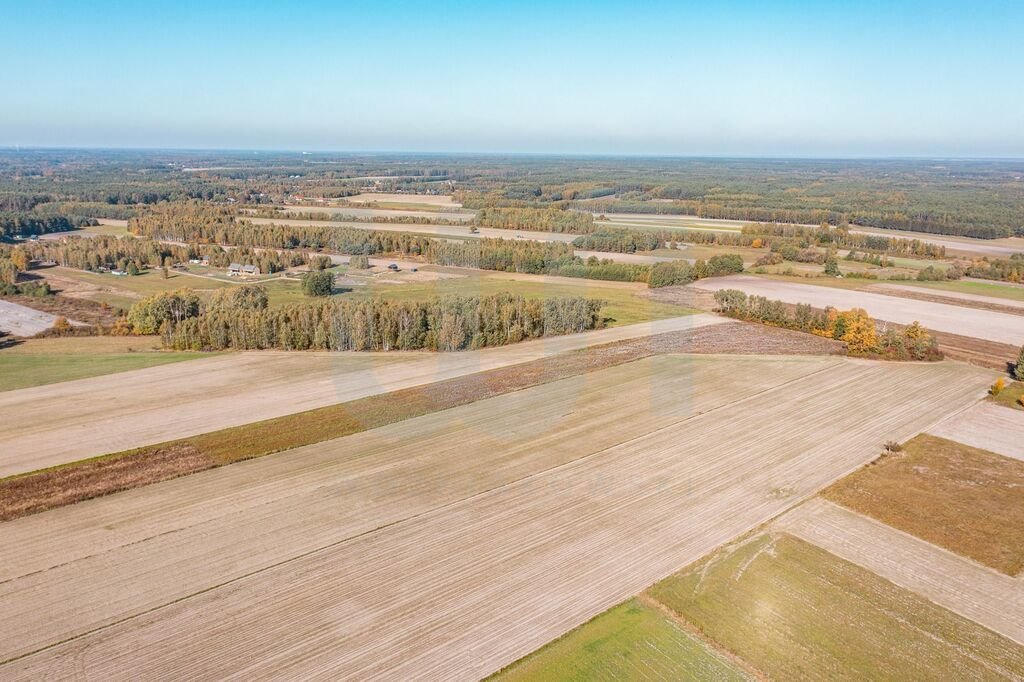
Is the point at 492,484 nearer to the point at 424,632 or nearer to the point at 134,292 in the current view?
the point at 424,632

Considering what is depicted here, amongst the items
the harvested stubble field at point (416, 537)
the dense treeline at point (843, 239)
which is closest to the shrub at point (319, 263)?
the harvested stubble field at point (416, 537)

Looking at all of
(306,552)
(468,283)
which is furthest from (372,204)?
(306,552)

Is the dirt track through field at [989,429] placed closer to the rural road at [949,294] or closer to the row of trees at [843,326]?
the row of trees at [843,326]

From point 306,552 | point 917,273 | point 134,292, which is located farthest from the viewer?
point 917,273

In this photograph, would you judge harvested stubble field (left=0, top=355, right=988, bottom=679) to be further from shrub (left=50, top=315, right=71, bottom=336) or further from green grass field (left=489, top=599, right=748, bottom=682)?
shrub (left=50, top=315, right=71, bottom=336)

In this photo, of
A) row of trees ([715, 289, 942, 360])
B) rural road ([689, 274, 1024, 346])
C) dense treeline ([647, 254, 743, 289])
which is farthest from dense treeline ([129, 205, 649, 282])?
row of trees ([715, 289, 942, 360])
